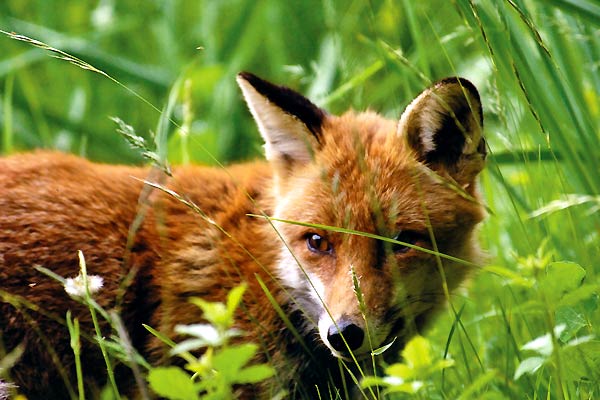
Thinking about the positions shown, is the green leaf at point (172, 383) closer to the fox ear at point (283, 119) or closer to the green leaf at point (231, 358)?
the green leaf at point (231, 358)

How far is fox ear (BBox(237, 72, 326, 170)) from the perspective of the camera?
3.19 meters

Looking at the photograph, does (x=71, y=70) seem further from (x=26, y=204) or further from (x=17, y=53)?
(x=26, y=204)

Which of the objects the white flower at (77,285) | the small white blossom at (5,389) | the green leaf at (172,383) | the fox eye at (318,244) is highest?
the white flower at (77,285)

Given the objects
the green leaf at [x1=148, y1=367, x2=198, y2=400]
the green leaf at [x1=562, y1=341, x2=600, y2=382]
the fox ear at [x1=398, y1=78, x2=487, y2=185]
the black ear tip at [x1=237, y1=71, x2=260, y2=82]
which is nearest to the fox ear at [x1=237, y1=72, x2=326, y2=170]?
the black ear tip at [x1=237, y1=71, x2=260, y2=82]

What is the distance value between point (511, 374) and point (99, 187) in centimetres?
175

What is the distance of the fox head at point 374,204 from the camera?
9.32 ft

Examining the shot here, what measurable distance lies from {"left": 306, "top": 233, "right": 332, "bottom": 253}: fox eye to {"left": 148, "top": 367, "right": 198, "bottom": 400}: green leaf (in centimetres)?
124

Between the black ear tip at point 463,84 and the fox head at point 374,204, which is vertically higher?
the black ear tip at point 463,84

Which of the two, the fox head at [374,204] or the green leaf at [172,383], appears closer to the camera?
the green leaf at [172,383]

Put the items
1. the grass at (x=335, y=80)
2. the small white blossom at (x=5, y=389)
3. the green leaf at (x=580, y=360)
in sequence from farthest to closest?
1. the grass at (x=335, y=80)
2. the small white blossom at (x=5, y=389)
3. the green leaf at (x=580, y=360)

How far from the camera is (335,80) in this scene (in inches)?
206

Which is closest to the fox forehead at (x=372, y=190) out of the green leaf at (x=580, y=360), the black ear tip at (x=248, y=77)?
the black ear tip at (x=248, y=77)

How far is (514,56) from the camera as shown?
298cm

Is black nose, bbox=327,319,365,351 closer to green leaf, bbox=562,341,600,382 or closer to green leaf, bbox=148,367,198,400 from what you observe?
green leaf, bbox=562,341,600,382
